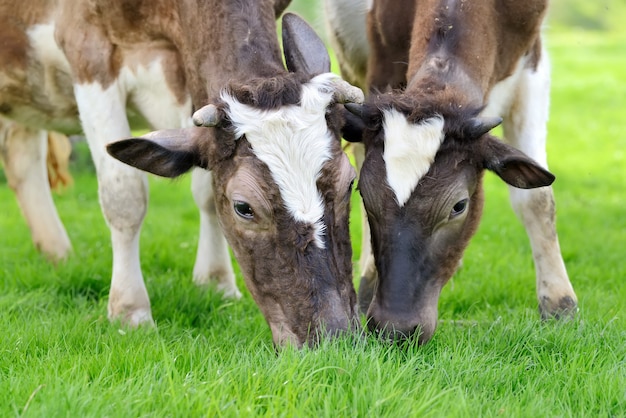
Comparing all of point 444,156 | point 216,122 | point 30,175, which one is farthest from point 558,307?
point 30,175

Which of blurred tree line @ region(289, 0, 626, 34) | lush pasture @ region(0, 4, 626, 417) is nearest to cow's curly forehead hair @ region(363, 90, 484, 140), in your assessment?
lush pasture @ region(0, 4, 626, 417)

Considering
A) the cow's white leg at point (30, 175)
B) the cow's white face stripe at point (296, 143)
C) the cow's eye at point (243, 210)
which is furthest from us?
the cow's white leg at point (30, 175)

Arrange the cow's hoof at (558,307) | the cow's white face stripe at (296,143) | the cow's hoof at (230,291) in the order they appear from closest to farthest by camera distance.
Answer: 1. the cow's white face stripe at (296,143)
2. the cow's hoof at (558,307)
3. the cow's hoof at (230,291)

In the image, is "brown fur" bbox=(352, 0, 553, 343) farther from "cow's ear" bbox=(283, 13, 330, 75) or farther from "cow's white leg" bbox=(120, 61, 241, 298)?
"cow's white leg" bbox=(120, 61, 241, 298)

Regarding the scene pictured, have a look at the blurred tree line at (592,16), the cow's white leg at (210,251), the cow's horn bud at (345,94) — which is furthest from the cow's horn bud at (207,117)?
the blurred tree line at (592,16)

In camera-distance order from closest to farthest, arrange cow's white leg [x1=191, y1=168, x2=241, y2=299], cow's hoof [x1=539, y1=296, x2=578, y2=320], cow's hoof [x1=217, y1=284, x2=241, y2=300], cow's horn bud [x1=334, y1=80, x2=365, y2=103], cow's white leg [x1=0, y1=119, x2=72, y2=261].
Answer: cow's horn bud [x1=334, y1=80, x2=365, y2=103] → cow's hoof [x1=539, y1=296, x2=578, y2=320] → cow's hoof [x1=217, y1=284, x2=241, y2=300] → cow's white leg [x1=191, y1=168, x2=241, y2=299] → cow's white leg [x1=0, y1=119, x2=72, y2=261]

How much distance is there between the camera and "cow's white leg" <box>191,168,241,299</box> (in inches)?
273

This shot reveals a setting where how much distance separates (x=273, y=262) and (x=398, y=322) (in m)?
0.73

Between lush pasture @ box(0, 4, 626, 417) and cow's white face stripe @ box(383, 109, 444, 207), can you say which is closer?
lush pasture @ box(0, 4, 626, 417)

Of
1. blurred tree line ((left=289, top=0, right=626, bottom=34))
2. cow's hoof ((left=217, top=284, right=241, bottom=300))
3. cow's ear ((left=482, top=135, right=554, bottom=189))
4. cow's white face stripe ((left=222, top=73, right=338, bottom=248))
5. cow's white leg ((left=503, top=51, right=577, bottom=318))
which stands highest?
cow's white face stripe ((left=222, top=73, right=338, bottom=248))

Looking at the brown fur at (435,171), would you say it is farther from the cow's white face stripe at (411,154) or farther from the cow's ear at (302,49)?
the cow's ear at (302,49)

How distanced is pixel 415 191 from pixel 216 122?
3.72 feet

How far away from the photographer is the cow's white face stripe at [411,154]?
15.8 ft

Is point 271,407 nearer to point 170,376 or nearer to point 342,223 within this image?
point 170,376
